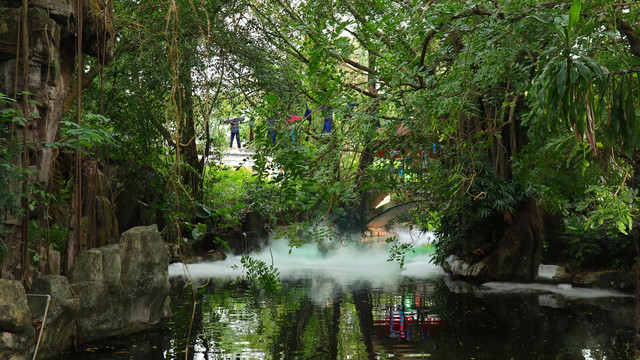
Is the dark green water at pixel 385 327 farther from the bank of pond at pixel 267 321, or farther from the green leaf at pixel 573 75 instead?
the green leaf at pixel 573 75

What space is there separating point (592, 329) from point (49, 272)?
5.97 m

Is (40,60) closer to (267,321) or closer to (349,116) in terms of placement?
(349,116)

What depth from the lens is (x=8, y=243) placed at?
5.32 m

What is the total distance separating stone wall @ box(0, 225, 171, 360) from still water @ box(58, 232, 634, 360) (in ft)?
0.78

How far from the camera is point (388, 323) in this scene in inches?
298

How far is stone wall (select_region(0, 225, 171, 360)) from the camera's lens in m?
4.71

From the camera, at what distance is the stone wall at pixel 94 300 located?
186 inches

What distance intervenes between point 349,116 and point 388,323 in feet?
8.56

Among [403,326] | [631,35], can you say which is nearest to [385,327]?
[403,326]

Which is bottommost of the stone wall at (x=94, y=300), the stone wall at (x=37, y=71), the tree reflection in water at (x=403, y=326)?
the tree reflection in water at (x=403, y=326)

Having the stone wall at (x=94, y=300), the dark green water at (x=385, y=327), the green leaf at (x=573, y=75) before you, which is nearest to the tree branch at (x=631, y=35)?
the green leaf at (x=573, y=75)

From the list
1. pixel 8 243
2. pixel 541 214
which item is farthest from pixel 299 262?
pixel 8 243

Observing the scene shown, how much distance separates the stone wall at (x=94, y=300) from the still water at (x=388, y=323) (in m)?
0.24

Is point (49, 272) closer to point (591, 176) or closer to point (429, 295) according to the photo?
point (591, 176)
